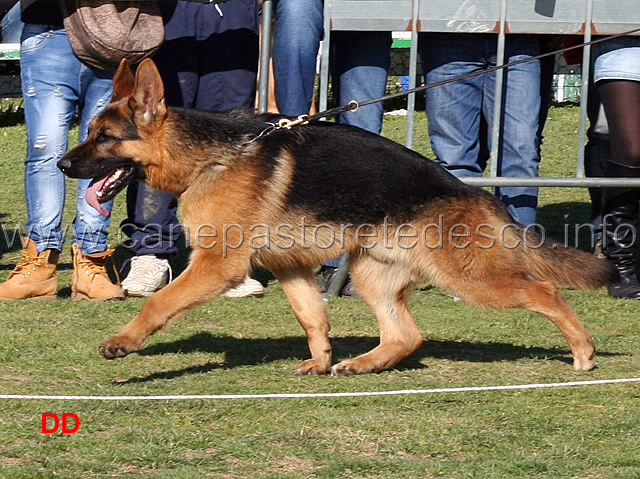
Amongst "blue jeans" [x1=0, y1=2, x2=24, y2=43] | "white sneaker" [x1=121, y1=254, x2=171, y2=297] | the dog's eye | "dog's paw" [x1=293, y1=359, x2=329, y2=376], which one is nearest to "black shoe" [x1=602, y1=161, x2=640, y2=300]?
"dog's paw" [x1=293, y1=359, x2=329, y2=376]

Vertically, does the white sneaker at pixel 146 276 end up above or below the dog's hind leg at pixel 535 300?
below

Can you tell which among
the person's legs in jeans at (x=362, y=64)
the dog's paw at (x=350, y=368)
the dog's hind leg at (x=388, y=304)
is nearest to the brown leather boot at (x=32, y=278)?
the person's legs in jeans at (x=362, y=64)

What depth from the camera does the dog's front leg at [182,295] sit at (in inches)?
175

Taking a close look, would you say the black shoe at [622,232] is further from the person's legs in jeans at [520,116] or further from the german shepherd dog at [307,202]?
the german shepherd dog at [307,202]

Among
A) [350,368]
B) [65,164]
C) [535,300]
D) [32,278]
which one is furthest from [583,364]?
[32,278]

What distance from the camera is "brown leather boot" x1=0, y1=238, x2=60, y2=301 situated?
20.9 feet

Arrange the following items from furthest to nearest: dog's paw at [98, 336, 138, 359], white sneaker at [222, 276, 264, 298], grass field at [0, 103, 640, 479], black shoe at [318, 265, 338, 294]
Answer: black shoe at [318, 265, 338, 294]
white sneaker at [222, 276, 264, 298]
dog's paw at [98, 336, 138, 359]
grass field at [0, 103, 640, 479]

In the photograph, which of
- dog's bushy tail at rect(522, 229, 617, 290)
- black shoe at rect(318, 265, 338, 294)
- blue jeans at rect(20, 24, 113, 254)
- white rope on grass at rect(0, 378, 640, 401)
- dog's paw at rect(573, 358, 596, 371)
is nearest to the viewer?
white rope on grass at rect(0, 378, 640, 401)

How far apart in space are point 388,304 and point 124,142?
1575 mm

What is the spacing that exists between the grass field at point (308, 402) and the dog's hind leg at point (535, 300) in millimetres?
127

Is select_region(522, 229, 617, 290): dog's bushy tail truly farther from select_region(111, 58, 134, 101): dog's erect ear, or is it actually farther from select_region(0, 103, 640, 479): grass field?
select_region(111, 58, 134, 101): dog's erect ear

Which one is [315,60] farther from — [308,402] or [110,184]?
[308,402]

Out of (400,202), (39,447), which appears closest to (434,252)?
(400,202)

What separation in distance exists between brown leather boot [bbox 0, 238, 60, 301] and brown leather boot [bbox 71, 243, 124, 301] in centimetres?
14
